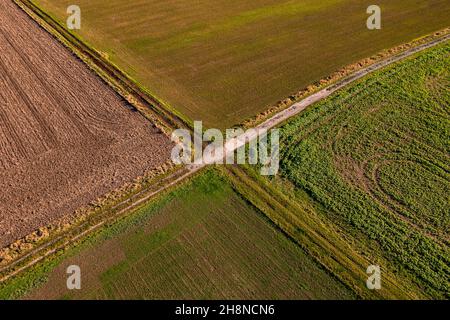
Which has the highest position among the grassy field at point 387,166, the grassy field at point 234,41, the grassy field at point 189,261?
the grassy field at point 234,41

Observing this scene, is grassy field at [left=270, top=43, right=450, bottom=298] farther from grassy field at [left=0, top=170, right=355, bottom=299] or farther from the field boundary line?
grassy field at [left=0, top=170, right=355, bottom=299]

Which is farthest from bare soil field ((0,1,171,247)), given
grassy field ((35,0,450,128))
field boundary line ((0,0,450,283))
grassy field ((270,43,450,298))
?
grassy field ((270,43,450,298))

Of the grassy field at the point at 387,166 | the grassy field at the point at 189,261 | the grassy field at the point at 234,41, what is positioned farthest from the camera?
the grassy field at the point at 234,41

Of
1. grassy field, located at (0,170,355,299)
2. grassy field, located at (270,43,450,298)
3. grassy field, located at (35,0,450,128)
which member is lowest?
grassy field, located at (0,170,355,299)

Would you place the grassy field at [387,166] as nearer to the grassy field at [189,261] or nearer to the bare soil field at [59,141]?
the grassy field at [189,261]

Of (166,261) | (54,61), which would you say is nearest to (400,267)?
(166,261)

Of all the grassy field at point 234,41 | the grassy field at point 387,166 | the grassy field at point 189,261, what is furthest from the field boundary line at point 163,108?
the grassy field at point 234,41

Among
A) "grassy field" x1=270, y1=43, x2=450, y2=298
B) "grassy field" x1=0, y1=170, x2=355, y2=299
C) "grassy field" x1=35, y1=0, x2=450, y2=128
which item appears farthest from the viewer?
"grassy field" x1=35, y1=0, x2=450, y2=128
